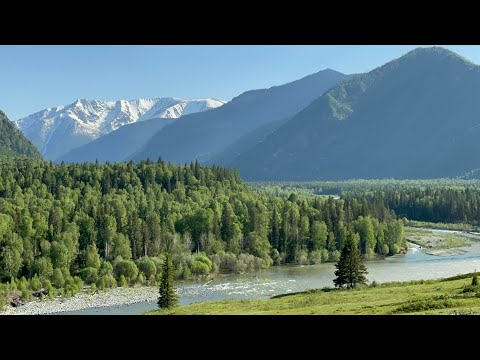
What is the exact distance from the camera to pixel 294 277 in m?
83.9

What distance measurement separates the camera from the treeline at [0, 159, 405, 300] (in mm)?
86500

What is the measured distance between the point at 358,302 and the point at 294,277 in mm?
37942

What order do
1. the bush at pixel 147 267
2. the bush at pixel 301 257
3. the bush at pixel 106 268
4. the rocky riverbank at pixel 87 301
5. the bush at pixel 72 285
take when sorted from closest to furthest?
the rocky riverbank at pixel 87 301, the bush at pixel 72 285, the bush at pixel 106 268, the bush at pixel 147 267, the bush at pixel 301 257

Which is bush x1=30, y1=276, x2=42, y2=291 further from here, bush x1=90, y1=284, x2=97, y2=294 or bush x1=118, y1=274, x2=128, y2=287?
bush x1=118, y1=274, x2=128, y2=287

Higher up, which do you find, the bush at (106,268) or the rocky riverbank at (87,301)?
the bush at (106,268)

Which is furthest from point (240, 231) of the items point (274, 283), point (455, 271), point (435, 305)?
point (435, 305)

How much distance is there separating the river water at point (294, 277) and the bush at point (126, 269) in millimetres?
8153

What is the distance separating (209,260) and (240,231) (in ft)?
57.4

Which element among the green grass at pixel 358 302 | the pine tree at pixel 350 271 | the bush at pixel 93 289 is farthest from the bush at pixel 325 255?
the bush at pixel 93 289

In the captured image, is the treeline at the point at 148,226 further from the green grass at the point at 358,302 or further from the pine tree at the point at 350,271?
the green grass at the point at 358,302

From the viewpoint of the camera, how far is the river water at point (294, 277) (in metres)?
67.6

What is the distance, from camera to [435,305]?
113 ft
